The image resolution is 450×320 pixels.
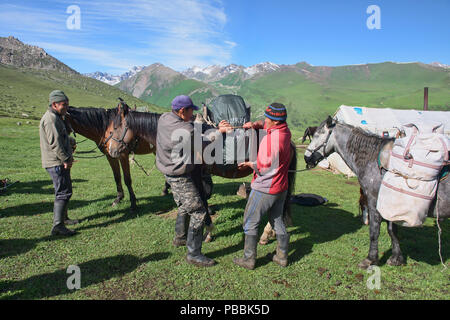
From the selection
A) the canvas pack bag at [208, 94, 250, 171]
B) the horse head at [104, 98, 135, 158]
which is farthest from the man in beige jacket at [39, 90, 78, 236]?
the canvas pack bag at [208, 94, 250, 171]

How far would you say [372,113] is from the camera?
1459cm

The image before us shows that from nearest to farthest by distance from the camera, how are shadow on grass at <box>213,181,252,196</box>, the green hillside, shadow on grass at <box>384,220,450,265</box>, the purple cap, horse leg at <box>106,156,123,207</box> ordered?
the purple cap
shadow on grass at <box>384,220,450,265</box>
horse leg at <box>106,156,123,207</box>
shadow on grass at <box>213,181,252,196</box>
the green hillside

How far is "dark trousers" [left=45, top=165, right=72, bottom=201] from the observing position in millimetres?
4914

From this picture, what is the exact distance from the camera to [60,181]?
4.96 metres

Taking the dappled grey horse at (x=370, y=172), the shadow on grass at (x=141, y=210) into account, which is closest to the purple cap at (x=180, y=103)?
the dappled grey horse at (x=370, y=172)

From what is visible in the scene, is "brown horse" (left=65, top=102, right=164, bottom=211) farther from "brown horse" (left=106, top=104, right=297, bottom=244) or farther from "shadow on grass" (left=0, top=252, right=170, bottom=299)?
"shadow on grass" (left=0, top=252, right=170, bottom=299)

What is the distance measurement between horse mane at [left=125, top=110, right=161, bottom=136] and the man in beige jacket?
4.62 ft

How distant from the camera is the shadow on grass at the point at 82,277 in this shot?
3.49 metres

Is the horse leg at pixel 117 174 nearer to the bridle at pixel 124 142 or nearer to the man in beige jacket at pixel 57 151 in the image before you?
the bridle at pixel 124 142

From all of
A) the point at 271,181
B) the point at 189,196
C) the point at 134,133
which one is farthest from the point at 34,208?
the point at 271,181

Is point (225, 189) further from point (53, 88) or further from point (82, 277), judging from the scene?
point (53, 88)

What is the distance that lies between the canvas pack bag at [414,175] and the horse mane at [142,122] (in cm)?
470
